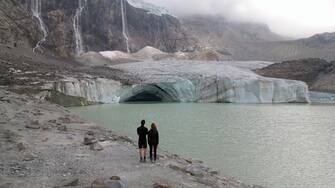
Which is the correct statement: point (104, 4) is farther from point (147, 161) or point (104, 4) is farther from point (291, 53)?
point (291, 53)

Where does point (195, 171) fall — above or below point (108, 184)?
below

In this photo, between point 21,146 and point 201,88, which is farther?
point 201,88

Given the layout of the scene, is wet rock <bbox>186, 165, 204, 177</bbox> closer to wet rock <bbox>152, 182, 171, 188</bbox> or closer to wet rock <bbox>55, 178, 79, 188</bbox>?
wet rock <bbox>152, 182, 171, 188</bbox>

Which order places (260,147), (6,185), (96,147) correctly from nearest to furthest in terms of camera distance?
(6,185), (96,147), (260,147)

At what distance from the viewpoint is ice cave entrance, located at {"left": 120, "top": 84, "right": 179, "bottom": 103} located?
4575 centimetres

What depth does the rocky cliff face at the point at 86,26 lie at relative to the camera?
68500mm

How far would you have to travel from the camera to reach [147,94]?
50656 millimetres

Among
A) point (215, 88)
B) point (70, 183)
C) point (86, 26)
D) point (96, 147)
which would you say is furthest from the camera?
point (86, 26)

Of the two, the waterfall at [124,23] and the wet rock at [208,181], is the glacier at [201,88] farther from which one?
the waterfall at [124,23]

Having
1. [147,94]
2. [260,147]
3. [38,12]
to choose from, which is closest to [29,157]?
[260,147]

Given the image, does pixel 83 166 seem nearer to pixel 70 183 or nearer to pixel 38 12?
pixel 70 183

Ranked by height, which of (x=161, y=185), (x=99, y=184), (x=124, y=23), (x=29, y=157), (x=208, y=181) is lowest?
(x=208, y=181)

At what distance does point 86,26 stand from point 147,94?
3651 cm

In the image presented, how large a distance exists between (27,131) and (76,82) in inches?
1052
